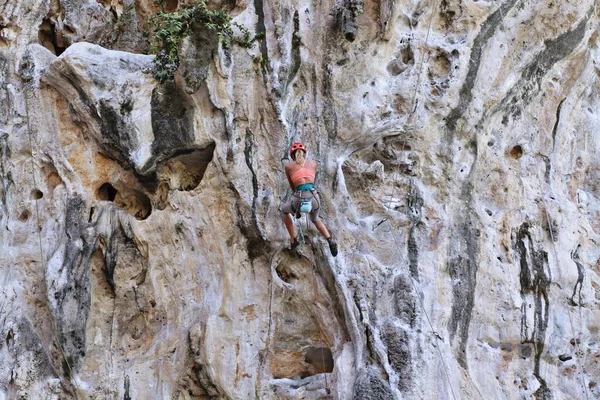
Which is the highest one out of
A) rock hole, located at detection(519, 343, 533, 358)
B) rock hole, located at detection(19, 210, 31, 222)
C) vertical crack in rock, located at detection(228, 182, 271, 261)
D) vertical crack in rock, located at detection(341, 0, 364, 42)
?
vertical crack in rock, located at detection(341, 0, 364, 42)

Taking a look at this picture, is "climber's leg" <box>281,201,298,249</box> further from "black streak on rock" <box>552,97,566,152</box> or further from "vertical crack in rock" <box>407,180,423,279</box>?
"black streak on rock" <box>552,97,566,152</box>

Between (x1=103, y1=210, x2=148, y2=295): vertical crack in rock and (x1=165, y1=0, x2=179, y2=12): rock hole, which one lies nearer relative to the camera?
(x1=103, y1=210, x2=148, y2=295): vertical crack in rock

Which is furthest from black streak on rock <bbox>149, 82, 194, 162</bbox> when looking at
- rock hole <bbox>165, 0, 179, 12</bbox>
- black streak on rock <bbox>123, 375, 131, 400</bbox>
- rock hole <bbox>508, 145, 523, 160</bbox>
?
rock hole <bbox>508, 145, 523, 160</bbox>

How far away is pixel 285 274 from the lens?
906cm

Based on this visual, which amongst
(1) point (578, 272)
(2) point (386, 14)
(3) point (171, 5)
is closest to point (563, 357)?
(1) point (578, 272)

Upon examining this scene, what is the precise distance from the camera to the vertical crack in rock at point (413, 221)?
28.7ft

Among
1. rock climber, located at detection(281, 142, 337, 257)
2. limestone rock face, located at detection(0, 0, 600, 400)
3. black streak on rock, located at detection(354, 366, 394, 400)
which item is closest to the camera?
black streak on rock, located at detection(354, 366, 394, 400)

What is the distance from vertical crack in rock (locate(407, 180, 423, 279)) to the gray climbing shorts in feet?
3.60

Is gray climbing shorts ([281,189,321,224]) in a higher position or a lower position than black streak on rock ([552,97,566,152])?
lower

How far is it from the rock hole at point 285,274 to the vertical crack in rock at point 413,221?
4.28 ft

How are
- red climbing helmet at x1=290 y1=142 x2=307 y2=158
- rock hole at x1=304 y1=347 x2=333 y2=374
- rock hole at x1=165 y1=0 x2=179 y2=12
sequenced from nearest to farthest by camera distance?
red climbing helmet at x1=290 y1=142 x2=307 y2=158, rock hole at x1=304 y1=347 x2=333 y2=374, rock hole at x1=165 y1=0 x2=179 y2=12

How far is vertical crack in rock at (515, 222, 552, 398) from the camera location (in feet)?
29.4

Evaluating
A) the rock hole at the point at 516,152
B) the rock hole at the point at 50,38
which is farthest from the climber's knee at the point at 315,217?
the rock hole at the point at 50,38

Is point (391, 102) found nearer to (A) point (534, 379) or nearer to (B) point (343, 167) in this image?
(B) point (343, 167)
